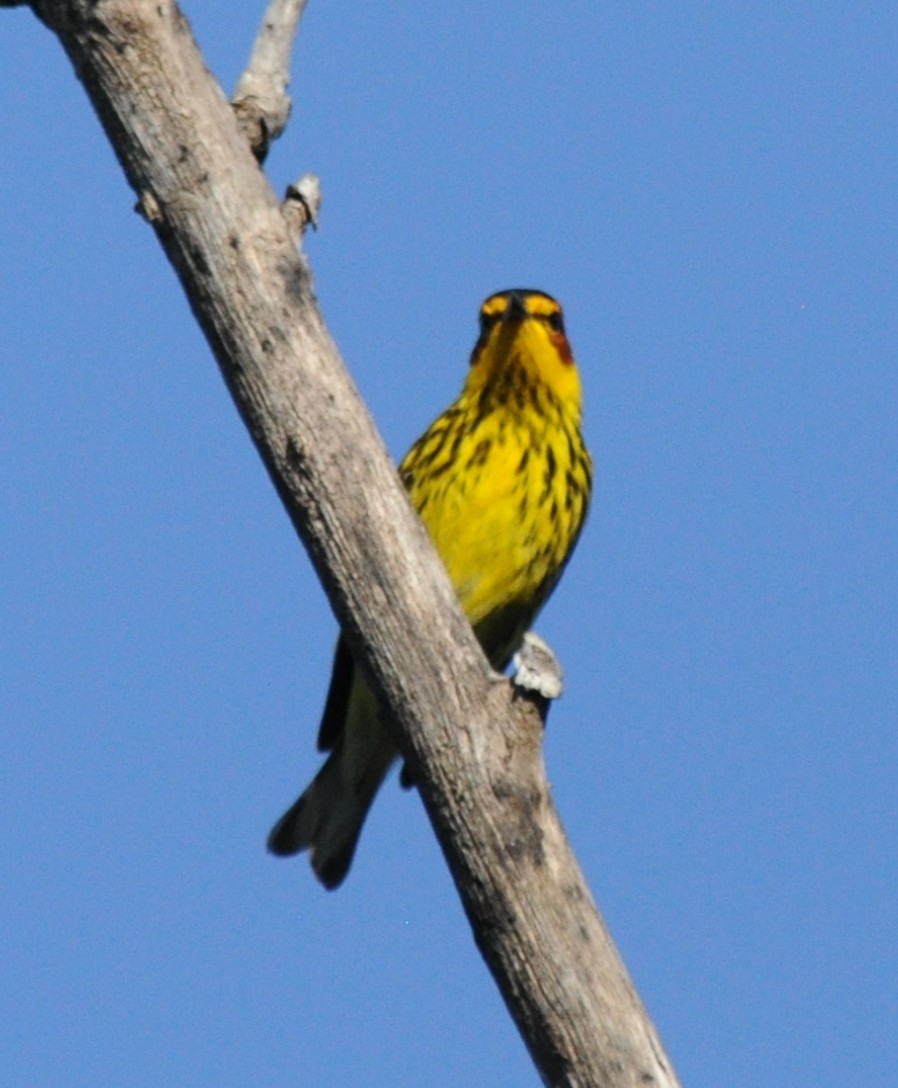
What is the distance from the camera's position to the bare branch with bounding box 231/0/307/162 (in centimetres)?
473

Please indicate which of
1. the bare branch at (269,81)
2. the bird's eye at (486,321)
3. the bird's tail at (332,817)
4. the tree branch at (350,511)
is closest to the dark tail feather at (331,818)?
the bird's tail at (332,817)

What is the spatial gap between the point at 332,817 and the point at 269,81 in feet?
10.3

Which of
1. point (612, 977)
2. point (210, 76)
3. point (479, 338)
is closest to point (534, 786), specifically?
point (612, 977)

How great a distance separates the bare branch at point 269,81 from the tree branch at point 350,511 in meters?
0.23

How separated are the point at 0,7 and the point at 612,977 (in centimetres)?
285

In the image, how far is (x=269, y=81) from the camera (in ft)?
15.8

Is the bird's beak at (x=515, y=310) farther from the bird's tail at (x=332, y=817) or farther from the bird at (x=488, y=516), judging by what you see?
the bird's tail at (x=332, y=817)

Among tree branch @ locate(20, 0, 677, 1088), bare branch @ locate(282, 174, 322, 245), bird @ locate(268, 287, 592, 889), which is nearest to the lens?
tree branch @ locate(20, 0, 677, 1088)

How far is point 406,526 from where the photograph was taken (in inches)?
172

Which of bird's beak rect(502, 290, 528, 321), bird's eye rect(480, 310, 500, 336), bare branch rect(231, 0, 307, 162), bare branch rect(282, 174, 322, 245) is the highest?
bird's eye rect(480, 310, 500, 336)

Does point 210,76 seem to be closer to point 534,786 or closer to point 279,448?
point 279,448

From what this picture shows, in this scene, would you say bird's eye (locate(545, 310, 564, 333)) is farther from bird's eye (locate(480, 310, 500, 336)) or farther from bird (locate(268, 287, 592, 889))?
bird's eye (locate(480, 310, 500, 336))

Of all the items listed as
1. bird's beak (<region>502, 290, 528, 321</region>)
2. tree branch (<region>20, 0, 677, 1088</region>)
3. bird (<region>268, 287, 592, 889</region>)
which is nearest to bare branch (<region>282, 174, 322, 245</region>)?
tree branch (<region>20, 0, 677, 1088</region>)

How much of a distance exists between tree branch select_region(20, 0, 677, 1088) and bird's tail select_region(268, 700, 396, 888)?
2.64 m
